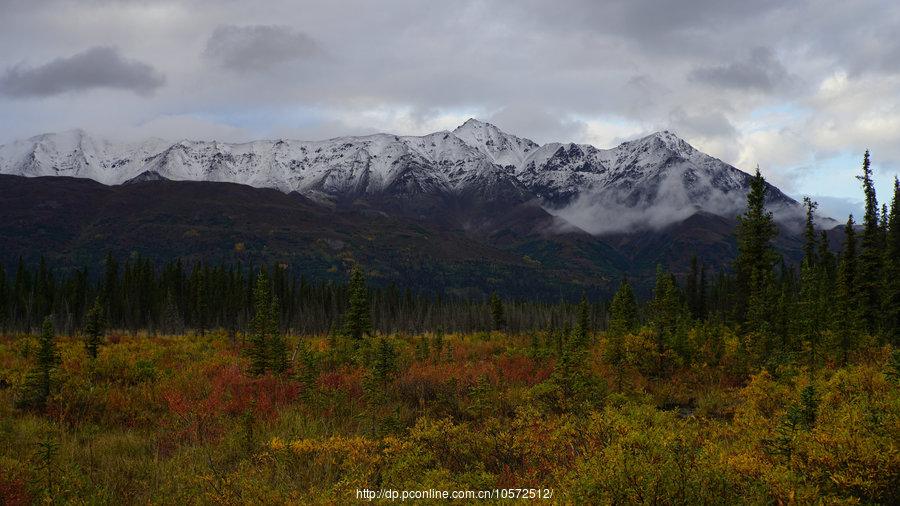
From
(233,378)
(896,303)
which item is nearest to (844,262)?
(896,303)

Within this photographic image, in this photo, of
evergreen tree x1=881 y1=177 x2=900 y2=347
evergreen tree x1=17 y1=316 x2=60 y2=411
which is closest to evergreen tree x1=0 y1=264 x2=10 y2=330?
evergreen tree x1=17 y1=316 x2=60 y2=411

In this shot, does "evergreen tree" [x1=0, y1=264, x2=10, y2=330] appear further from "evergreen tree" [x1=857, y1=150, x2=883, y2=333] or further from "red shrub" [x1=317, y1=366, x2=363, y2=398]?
"evergreen tree" [x1=857, y1=150, x2=883, y2=333]

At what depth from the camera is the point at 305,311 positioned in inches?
3725

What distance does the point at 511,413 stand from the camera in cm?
1558

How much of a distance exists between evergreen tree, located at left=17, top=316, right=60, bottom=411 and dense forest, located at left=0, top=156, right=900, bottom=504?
5 cm

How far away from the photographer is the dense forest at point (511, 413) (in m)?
6.75

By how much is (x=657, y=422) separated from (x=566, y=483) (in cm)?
412

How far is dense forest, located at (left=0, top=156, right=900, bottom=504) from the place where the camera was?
675 centimetres

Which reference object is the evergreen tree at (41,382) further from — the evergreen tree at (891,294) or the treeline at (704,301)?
the evergreen tree at (891,294)

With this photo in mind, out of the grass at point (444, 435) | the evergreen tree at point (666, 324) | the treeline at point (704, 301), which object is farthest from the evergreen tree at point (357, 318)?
the evergreen tree at point (666, 324)

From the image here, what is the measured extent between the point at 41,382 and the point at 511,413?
42.8ft

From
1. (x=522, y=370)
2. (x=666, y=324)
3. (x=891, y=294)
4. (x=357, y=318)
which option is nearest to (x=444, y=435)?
(x=522, y=370)

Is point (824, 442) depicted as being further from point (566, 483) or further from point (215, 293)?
point (215, 293)

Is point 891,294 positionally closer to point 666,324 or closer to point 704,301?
point 666,324
